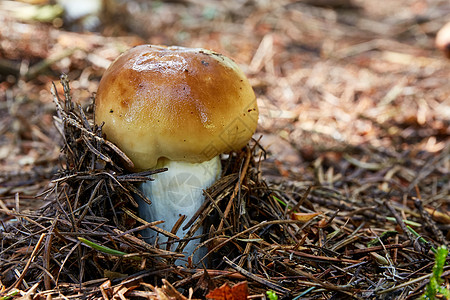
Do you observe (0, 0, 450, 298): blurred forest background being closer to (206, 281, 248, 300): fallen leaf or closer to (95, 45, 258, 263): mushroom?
(95, 45, 258, 263): mushroom

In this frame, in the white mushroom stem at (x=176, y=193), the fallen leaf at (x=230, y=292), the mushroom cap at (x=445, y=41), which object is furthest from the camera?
the mushroom cap at (x=445, y=41)

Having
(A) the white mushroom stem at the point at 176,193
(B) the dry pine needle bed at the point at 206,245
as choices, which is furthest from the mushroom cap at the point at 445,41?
(A) the white mushroom stem at the point at 176,193

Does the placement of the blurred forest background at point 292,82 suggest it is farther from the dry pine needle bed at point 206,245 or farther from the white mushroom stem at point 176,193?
the white mushroom stem at point 176,193

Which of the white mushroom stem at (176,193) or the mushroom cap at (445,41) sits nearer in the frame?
the white mushroom stem at (176,193)

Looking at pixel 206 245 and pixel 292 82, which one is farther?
pixel 292 82

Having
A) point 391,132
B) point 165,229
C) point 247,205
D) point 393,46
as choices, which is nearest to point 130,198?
point 165,229

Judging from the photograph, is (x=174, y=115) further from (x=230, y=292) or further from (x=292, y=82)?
(x=292, y=82)

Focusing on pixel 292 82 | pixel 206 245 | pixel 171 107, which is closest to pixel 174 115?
pixel 171 107
